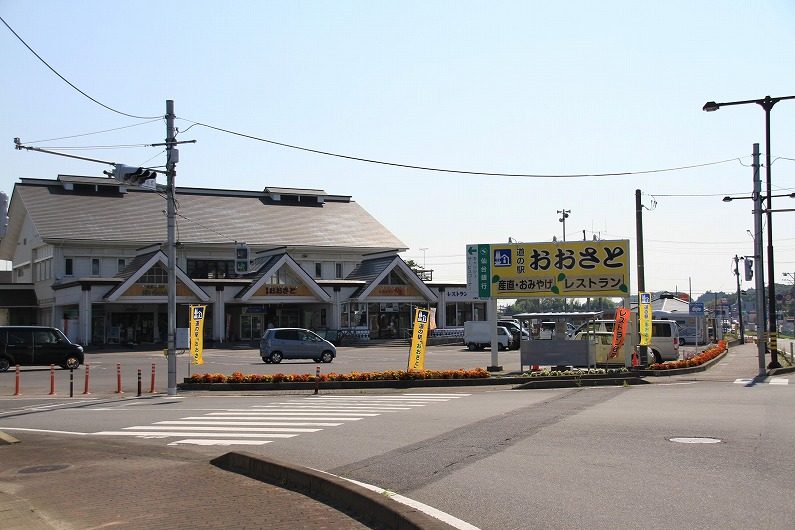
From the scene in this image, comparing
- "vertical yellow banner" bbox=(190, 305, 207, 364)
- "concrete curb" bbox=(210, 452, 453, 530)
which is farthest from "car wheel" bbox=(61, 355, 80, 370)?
"concrete curb" bbox=(210, 452, 453, 530)

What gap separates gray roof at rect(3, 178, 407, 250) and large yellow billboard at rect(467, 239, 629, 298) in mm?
34273

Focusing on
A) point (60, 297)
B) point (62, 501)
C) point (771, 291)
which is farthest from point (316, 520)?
point (60, 297)

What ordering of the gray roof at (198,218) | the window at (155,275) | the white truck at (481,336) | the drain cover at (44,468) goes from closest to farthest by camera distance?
the drain cover at (44,468)
the white truck at (481,336)
the window at (155,275)
the gray roof at (198,218)

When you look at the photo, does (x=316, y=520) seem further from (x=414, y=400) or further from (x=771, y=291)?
(x=771, y=291)

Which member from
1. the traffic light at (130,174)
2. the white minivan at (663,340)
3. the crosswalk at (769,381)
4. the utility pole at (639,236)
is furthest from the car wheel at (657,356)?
the traffic light at (130,174)

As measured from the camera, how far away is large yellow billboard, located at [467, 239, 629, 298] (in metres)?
28.7

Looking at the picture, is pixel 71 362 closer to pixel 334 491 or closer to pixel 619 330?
pixel 619 330

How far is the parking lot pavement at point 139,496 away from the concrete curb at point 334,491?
0.14 metres

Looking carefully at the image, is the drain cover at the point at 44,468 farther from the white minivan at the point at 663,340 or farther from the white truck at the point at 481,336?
the white truck at the point at 481,336

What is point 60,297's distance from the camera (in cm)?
5634

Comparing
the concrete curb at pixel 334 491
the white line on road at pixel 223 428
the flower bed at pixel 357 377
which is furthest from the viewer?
the flower bed at pixel 357 377

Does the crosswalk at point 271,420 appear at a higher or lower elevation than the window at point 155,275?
lower

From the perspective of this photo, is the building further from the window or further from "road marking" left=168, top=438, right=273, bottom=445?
"road marking" left=168, top=438, right=273, bottom=445

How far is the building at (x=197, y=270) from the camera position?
183ft
